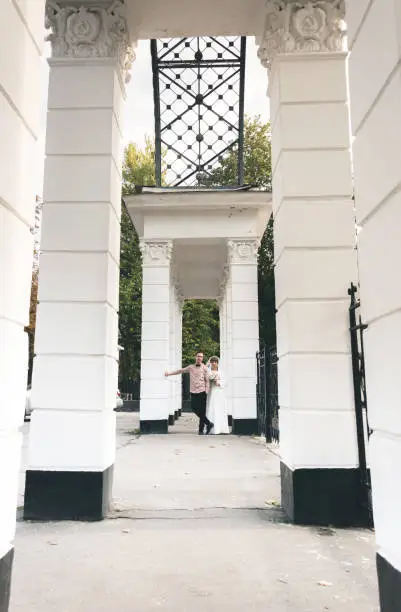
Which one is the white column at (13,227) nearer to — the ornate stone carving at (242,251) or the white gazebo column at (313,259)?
the white gazebo column at (313,259)

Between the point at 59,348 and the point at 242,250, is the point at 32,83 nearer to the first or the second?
the point at 59,348

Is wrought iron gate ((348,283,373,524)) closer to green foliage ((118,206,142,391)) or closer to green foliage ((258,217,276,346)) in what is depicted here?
green foliage ((258,217,276,346))

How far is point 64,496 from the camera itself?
4.08m

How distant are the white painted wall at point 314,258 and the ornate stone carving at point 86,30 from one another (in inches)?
60.3

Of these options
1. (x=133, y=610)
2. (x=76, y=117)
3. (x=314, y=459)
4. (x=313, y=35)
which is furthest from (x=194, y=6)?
(x=133, y=610)

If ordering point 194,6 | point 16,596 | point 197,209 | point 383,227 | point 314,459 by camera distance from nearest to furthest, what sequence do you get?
point 383,227 → point 16,596 → point 314,459 → point 194,6 → point 197,209

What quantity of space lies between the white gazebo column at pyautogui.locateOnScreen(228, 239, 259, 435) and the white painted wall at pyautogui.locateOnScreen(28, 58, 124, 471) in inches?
260

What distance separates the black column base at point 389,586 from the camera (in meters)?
1.80

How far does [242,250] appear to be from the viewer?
11.6m

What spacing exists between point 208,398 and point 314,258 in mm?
7548

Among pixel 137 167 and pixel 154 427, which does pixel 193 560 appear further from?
pixel 137 167

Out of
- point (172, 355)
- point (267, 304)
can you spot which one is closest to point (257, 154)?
point (267, 304)

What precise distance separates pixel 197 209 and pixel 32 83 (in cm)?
923

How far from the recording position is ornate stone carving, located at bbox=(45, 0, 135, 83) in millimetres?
4609
